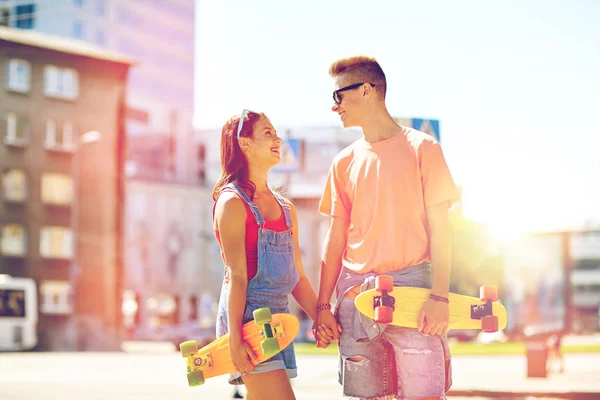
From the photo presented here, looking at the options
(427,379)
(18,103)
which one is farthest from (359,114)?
(18,103)

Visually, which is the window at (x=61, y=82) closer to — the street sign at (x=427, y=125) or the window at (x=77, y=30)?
the window at (x=77, y=30)

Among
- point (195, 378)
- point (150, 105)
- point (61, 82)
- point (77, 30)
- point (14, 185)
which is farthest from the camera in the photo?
point (77, 30)

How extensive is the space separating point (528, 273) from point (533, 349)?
10435 centimetres

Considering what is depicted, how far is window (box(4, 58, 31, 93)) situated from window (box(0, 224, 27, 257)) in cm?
710

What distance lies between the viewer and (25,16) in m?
80.6

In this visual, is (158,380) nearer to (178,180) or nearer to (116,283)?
(116,283)

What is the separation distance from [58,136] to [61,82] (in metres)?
2.83

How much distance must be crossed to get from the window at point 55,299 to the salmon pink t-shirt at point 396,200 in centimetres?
4968

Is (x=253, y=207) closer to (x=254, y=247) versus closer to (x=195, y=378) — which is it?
(x=254, y=247)

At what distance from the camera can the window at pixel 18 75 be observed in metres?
54.2

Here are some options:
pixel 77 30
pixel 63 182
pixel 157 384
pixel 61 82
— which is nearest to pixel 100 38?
pixel 77 30

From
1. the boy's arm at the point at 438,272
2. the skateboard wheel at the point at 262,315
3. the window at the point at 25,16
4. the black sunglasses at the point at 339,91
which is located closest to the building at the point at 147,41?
the window at the point at 25,16

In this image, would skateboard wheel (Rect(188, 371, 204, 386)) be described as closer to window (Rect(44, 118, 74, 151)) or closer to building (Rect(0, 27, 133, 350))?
building (Rect(0, 27, 133, 350))

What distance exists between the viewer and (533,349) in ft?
65.5
